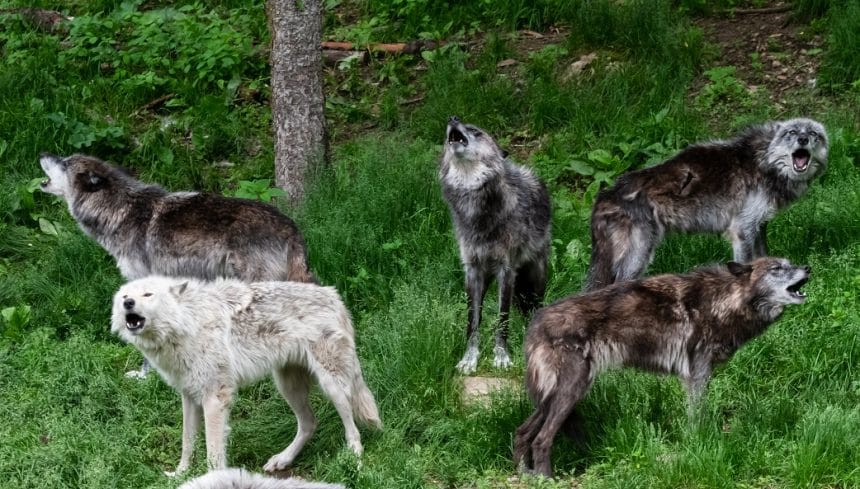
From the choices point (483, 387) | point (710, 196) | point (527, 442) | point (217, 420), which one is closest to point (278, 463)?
point (217, 420)

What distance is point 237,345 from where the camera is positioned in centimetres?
723

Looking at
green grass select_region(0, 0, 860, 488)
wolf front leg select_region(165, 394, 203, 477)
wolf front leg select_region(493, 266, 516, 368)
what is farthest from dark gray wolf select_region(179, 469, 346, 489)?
wolf front leg select_region(493, 266, 516, 368)

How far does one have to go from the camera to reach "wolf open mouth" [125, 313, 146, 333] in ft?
22.7

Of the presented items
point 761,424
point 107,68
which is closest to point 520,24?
point 107,68

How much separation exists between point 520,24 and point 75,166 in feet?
20.4

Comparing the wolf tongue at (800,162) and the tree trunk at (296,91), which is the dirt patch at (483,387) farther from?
the tree trunk at (296,91)

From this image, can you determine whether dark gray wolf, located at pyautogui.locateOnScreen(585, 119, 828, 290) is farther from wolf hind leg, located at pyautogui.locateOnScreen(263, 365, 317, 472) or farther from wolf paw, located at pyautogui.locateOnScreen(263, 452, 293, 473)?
wolf paw, located at pyautogui.locateOnScreen(263, 452, 293, 473)

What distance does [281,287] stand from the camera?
7500 millimetres

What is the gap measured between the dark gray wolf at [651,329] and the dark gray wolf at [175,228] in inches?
104

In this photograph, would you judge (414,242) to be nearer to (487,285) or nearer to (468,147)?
(487,285)

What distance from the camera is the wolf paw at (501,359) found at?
27.7ft

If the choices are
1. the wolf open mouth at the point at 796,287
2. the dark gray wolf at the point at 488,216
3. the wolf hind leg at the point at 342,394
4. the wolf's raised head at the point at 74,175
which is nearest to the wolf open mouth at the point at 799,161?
the dark gray wolf at the point at 488,216

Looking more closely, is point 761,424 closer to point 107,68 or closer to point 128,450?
point 128,450

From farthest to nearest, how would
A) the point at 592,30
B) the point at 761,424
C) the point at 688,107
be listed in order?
1. the point at 592,30
2. the point at 688,107
3. the point at 761,424
